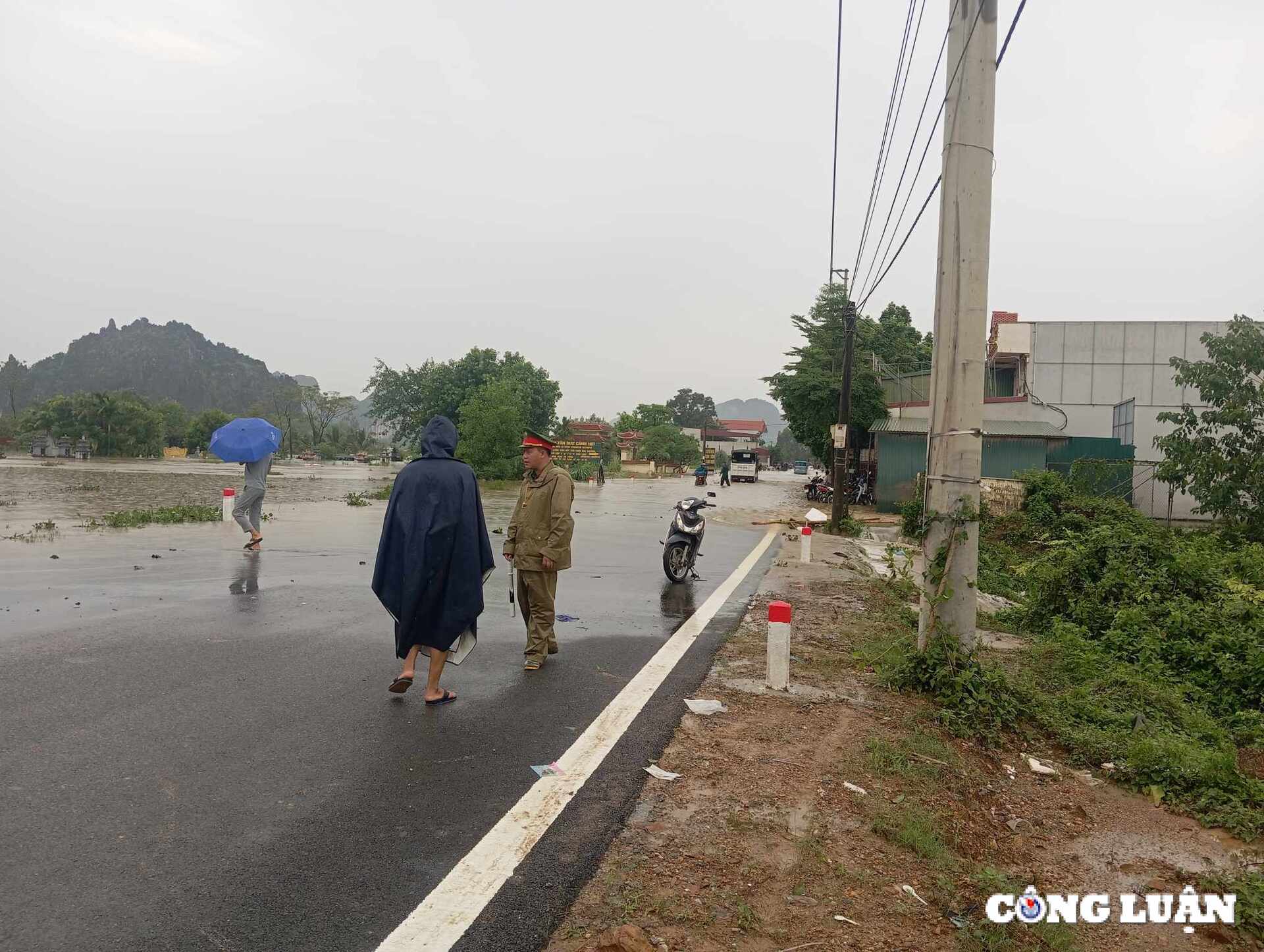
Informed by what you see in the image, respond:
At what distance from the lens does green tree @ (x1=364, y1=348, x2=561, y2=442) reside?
67.1 m

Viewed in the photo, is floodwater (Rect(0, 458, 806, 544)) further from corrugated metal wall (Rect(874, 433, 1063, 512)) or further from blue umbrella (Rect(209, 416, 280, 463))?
blue umbrella (Rect(209, 416, 280, 463))

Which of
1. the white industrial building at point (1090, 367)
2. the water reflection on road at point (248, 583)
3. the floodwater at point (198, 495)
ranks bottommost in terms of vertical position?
the floodwater at point (198, 495)

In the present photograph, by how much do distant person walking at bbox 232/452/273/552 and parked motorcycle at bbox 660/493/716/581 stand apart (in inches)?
260

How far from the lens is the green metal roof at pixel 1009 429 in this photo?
2677 centimetres

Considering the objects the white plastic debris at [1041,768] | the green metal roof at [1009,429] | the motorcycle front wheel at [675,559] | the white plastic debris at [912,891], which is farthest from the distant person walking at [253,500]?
the green metal roof at [1009,429]

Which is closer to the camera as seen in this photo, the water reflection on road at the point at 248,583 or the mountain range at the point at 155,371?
the water reflection on road at the point at 248,583

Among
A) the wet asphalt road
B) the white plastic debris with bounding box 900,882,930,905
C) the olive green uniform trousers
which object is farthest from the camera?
the olive green uniform trousers

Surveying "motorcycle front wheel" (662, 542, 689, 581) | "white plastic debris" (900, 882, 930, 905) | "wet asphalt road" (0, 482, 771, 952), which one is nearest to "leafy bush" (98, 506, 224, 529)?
"wet asphalt road" (0, 482, 771, 952)

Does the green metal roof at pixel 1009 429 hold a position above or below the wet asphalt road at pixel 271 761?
above

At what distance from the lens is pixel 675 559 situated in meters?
11.5

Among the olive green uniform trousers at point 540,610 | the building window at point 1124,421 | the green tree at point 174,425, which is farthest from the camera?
the green tree at point 174,425

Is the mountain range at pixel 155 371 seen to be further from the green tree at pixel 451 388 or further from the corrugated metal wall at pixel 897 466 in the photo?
the corrugated metal wall at pixel 897 466

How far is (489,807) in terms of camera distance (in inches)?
157

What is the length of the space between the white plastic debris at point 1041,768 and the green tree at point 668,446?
80322 mm
